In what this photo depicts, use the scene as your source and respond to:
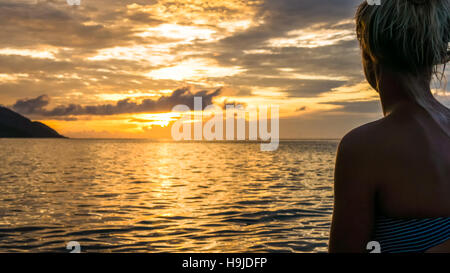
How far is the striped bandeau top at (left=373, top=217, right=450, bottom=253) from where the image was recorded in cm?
115

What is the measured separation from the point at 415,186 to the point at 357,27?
1.67 ft

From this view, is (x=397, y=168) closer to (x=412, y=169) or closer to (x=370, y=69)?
(x=412, y=169)

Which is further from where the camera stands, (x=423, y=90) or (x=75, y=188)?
(x=75, y=188)

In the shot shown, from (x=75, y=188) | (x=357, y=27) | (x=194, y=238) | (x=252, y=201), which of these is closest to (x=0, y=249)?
(x=194, y=238)

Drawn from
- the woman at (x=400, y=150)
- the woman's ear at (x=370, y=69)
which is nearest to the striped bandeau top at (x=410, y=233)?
the woman at (x=400, y=150)

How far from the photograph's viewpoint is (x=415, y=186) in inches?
43.6

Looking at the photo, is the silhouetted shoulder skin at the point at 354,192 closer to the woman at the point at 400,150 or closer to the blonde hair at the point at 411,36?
the woman at the point at 400,150

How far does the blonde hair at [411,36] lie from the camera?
1.14 metres

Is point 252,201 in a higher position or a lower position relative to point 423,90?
lower

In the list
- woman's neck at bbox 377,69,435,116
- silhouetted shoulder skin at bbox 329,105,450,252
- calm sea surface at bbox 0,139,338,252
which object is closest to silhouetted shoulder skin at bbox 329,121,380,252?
silhouetted shoulder skin at bbox 329,105,450,252

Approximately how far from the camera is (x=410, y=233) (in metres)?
1.18

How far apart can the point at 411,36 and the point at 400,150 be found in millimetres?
326
